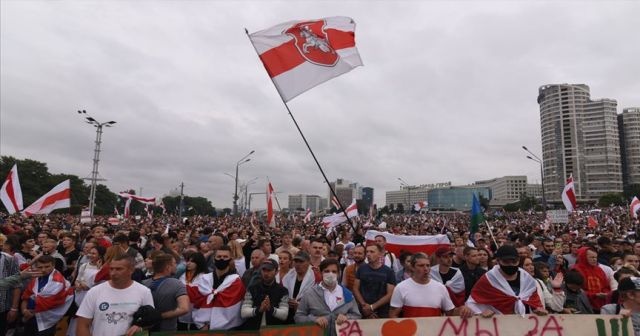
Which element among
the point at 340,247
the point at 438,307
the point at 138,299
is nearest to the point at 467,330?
the point at 438,307

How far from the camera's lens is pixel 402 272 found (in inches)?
281

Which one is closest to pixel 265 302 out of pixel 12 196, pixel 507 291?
pixel 507 291

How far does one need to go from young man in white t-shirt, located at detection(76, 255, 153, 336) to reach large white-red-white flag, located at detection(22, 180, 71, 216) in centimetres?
1318

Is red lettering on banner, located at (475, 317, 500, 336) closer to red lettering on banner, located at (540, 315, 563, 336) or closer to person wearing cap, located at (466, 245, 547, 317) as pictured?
person wearing cap, located at (466, 245, 547, 317)

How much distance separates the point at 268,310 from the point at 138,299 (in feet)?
4.72

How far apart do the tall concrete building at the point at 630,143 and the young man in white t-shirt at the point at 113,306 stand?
172567 millimetres

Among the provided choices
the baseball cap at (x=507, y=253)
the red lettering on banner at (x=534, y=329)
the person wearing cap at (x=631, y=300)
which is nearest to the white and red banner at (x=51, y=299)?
the baseball cap at (x=507, y=253)

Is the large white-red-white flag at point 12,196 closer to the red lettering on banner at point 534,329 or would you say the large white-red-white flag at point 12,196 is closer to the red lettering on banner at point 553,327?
the red lettering on banner at point 534,329

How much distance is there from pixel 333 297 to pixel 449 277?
200cm

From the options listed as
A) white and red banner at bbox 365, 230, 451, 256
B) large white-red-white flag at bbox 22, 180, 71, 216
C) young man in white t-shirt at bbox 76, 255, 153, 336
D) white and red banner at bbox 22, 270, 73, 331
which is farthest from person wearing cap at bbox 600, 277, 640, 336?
large white-red-white flag at bbox 22, 180, 71, 216

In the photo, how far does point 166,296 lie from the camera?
14.8ft

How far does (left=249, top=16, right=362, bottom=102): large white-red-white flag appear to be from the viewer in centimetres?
762

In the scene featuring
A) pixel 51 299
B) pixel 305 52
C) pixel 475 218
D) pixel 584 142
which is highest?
pixel 584 142

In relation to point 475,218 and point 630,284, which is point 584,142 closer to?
point 475,218
